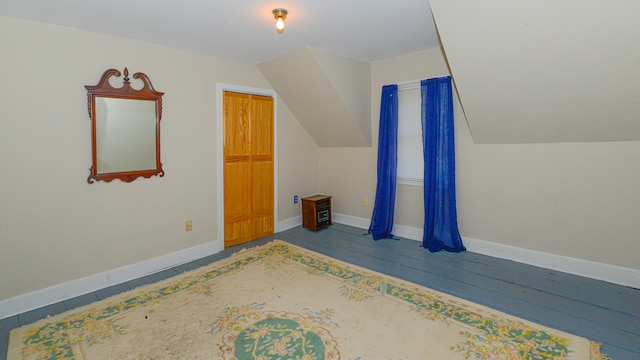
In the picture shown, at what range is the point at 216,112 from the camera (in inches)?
148

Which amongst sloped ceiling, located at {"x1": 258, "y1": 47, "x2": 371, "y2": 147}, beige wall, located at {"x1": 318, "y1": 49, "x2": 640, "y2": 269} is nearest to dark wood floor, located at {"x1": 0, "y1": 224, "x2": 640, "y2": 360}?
beige wall, located at {"x1": 318, "y1": 49, "x2": 640, "y2": 269}

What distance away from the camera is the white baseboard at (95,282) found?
99.3 inches

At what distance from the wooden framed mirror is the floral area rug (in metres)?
1.17

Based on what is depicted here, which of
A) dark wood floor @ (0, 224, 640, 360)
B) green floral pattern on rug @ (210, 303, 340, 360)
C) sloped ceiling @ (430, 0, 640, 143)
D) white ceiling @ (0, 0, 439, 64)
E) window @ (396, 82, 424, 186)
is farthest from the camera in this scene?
window @ (396, 82, 424, 186)

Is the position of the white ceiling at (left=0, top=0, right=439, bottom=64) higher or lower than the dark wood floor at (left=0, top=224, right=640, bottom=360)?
higher

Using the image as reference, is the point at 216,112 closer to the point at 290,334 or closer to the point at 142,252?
the point at 142,252

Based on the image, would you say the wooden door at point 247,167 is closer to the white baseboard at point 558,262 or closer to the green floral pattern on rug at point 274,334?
the green floral pattern on rug at point 274,334

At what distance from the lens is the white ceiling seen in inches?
92.8

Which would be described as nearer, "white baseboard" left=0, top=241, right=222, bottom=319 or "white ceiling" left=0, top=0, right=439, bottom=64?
"white ceiling" left=0, top=0, right=439, bottom=64

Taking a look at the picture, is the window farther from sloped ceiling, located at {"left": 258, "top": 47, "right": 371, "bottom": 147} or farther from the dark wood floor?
the dark wood floor

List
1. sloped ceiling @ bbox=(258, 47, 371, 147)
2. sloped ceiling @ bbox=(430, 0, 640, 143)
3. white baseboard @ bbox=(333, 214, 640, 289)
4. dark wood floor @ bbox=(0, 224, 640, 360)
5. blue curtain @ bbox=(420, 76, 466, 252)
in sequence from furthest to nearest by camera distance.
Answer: sloped ceiling @ bbox=(258, 47, 371, 147), blue curtain @ bbox=(420, 76, 466, 252), white baseboard @ bbox=(333, 214, 640, 289), dark wood floor @ bbox=(0, 224, 640, 360), sloped ceiling @ bbox=(430, 0, 640, 143)

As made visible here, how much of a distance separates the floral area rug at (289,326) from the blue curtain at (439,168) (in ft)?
3.73

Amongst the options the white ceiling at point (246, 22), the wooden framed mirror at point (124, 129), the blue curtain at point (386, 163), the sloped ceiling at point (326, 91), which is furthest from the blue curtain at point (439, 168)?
the wooden framed mirror at point (124, 129)

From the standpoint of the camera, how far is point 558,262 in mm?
3152
